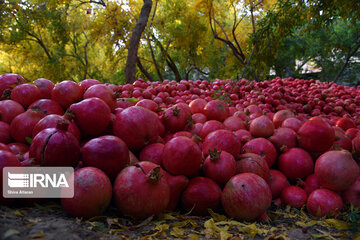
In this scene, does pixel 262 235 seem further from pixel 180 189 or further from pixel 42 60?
pixel 42 60

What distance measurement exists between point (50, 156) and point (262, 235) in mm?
Result: 1288

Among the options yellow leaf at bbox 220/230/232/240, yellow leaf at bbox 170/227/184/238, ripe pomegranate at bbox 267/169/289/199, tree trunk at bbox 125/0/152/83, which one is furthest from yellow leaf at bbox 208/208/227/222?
tree trunk at bbox 125/0/152/83

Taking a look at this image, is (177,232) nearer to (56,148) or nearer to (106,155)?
(106,155)

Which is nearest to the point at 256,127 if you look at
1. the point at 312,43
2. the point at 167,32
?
the point at 167,32

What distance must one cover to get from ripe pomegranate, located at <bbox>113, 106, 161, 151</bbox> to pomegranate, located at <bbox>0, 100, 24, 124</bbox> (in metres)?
0.85

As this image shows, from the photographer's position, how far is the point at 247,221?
1.67 m

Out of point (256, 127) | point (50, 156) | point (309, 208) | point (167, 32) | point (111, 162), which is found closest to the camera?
point (50, 156)

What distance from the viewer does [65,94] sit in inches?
82.1

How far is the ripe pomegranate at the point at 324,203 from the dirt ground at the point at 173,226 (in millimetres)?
68

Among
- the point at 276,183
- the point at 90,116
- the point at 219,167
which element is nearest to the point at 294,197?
the point at 276,183

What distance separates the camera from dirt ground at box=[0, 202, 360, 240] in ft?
3.74

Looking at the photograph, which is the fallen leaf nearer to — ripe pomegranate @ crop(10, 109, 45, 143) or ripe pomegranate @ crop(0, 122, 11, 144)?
ripe pomegranate @ crop(10, 109, 45, 143)

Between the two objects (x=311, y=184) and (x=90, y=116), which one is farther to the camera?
(x=311, y=184)

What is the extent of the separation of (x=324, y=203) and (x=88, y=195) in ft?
5.25
